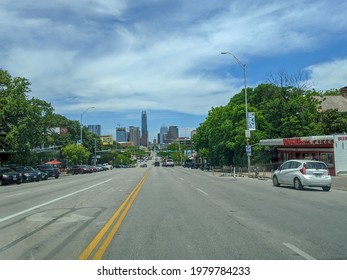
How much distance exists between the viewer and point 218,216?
475 inches

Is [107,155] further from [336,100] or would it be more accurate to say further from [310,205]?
[310,205]

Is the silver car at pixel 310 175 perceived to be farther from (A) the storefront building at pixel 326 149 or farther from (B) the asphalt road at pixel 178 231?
(A) the storefront building at pixel 326 149

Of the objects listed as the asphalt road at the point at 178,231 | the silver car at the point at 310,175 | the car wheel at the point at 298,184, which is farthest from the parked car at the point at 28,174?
the car wheel at the point at 298,184

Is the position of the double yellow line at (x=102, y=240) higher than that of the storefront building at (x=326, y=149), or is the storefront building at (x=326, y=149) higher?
the storefront building at (x=326, y=149)

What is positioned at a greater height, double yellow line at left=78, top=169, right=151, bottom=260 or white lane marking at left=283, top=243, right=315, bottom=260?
double yellow line at left=78, top=169, right=151, bottom=260

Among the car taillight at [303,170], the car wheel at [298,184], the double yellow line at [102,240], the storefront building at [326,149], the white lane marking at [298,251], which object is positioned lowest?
the white lane marking at [298,251]

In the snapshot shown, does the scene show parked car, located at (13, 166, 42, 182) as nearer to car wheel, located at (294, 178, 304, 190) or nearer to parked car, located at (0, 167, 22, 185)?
parked car, located at (0, 167, 22, 185)

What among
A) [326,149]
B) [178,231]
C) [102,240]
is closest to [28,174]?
[326,149]

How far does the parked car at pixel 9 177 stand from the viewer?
126 feet

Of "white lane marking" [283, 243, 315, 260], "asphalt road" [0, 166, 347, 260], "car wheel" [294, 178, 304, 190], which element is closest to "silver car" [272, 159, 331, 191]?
"car wheel" [294, 178, 304, 190]

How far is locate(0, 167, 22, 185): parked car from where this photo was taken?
38.3 m

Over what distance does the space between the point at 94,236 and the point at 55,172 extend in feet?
148
